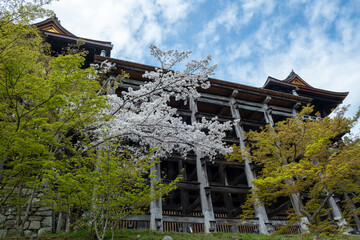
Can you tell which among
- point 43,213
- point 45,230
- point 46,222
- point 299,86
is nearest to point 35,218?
point 43,213

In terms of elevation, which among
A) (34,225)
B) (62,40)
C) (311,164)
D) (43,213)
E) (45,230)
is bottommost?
(45,230)

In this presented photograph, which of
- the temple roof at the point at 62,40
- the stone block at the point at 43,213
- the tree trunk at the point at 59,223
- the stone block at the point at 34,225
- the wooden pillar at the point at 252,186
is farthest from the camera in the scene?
the temple roof at the point at 62,40

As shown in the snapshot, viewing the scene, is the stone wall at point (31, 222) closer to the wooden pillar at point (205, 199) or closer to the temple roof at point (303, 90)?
the wooden pillar at point (205, 199)

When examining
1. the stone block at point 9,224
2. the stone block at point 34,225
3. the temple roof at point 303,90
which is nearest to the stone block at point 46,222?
the stone block at point 34,225

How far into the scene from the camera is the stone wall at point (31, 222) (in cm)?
1032

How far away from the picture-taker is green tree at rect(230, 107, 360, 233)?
9516 mm

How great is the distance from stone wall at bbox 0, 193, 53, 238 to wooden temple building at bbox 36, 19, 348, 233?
351 cm

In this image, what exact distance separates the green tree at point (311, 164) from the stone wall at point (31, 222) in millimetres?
9516

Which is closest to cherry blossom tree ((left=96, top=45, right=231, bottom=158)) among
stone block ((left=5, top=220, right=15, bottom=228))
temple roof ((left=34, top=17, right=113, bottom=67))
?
stone block ((left=5, top=220, right=15, bottom=228))

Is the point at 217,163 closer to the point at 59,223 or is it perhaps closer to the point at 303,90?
the point at 59,223

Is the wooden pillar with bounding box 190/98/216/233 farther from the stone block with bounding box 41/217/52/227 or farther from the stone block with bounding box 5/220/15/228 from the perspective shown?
the stone block with bounding box 5/220/15/228

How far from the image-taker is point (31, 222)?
10.7 metres

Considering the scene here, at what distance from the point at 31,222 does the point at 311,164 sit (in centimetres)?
1233

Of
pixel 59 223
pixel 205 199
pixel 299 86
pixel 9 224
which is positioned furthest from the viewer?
pixel 299 86
